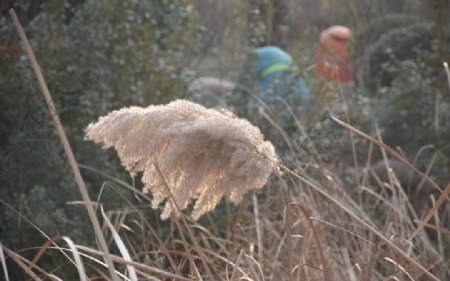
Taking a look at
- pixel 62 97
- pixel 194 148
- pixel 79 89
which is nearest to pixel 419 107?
pixel 79 89

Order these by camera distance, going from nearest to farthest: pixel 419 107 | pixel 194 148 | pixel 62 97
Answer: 1. pixel 194 148
2. pixel 62 97
3. pixel 419 107

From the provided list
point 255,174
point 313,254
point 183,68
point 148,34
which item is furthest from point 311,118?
point 255,174

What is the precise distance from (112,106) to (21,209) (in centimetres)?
89

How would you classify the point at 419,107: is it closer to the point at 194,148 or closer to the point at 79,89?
the point at 79,89

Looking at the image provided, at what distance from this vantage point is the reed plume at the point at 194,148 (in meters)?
1.97

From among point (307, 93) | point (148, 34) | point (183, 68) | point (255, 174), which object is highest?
point (255, 174)

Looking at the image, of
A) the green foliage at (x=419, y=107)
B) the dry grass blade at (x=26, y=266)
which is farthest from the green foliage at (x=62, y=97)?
the green foliage at (x=419, y=107)

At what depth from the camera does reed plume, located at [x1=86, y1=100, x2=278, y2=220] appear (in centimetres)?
197

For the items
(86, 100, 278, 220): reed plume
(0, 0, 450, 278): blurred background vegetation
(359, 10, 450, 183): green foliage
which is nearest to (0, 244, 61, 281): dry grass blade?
(86, 100, 278, 220): reed plume

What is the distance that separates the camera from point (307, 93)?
6.04 m

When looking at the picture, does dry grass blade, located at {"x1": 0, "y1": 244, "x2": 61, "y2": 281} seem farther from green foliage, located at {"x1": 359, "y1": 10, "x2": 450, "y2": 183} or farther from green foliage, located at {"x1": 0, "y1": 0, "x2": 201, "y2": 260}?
green foliage, located at {"x1": 359, "y1": 10, "x2": 450, "y2": 183}

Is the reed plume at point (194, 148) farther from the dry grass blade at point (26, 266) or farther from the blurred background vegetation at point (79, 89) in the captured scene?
the blurred background vegetation at point (79, 89)

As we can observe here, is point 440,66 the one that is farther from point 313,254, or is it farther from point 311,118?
point 313,254

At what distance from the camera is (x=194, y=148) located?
78.2 inches
